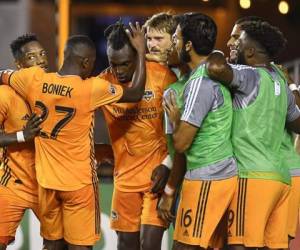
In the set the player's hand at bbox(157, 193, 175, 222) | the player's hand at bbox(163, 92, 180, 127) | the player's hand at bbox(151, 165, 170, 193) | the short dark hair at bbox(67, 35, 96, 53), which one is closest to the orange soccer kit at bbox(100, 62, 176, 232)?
the player's hand at bbox(151, 165, 170, 193)

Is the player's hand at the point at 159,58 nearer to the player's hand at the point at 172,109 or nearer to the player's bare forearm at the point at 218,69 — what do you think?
the player's hand at the point at 172,109

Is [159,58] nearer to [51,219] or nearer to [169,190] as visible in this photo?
[169,190]

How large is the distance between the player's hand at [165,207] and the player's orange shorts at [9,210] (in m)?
0.87

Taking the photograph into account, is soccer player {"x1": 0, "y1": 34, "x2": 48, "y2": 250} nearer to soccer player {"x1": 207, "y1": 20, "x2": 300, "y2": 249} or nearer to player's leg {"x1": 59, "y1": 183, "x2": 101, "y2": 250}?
player's leg {"x1": 59, "y1": 183, "x2": 101, "y2": 250}

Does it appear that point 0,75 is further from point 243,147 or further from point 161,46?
point 243,147

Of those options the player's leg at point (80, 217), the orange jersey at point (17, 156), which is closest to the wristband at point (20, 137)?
the orange jersey at point (17, 156)

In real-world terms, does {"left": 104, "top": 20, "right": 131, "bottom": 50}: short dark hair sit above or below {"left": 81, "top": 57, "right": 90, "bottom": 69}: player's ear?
above

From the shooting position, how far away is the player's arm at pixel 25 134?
687 centimetres

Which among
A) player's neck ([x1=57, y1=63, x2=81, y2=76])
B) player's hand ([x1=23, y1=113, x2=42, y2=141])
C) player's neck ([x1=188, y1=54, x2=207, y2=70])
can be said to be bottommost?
player's hand ([x1=23, y1=113, x2=42, y2=141])

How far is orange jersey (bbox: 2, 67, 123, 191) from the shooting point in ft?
22.3

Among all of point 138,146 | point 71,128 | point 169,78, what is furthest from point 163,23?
point 71,128

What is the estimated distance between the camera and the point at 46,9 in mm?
11125

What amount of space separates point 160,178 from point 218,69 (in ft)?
3.58

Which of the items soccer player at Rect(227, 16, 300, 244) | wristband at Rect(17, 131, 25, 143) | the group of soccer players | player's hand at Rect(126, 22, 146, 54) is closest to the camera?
the group of soccer players
